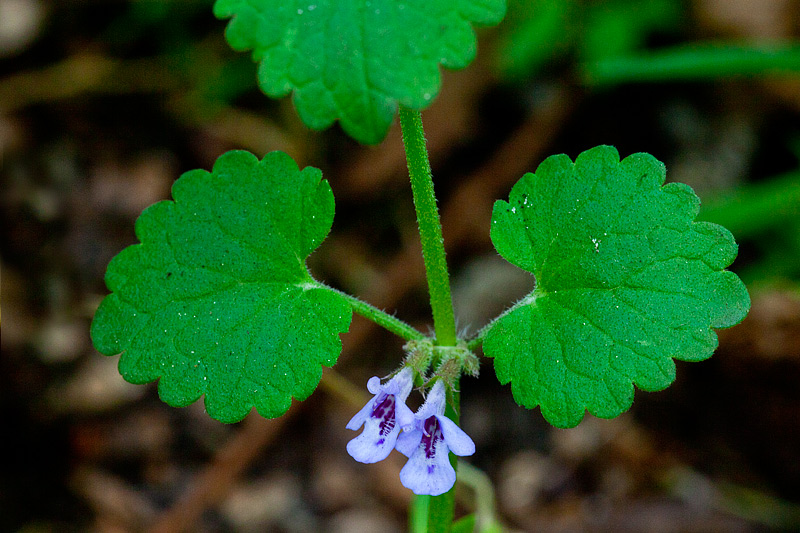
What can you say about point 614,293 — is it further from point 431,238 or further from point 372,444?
point 372,444

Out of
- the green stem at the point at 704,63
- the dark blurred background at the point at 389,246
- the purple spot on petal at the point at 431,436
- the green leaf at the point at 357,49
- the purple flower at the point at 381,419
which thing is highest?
the green leaf at the point at 357,49

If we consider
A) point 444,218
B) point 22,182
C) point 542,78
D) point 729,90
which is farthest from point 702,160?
point 22,182

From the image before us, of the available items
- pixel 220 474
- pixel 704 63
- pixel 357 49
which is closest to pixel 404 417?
pixel 357 49

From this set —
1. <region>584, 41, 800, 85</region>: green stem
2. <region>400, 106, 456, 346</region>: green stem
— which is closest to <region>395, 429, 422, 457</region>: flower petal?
<region>400, 106, 456, 346</region>: green stem

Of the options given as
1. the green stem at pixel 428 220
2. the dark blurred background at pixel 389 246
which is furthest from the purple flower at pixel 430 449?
the dark blurred background at pixel 389 246

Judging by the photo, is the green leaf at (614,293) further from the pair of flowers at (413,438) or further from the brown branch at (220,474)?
the brown branch at (220,474)

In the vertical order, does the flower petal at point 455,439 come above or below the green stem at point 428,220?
below

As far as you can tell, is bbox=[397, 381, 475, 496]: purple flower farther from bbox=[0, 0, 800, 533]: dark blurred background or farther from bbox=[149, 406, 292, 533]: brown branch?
bbox=[149, 406, 292, 533]: brown branch
